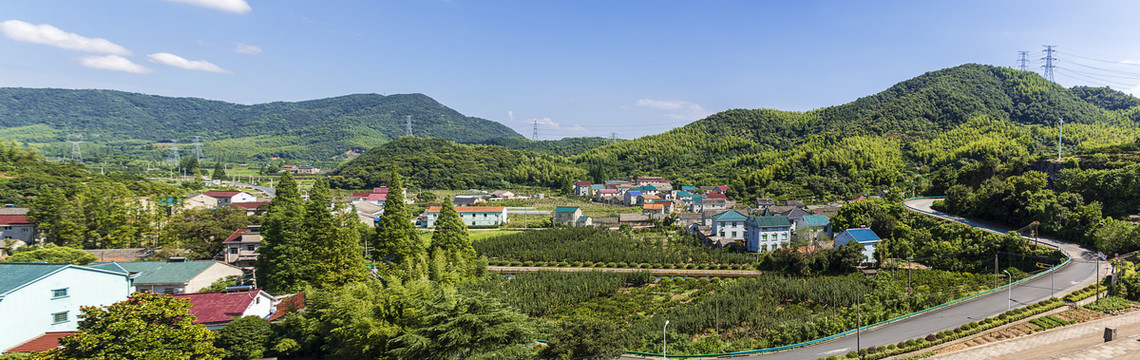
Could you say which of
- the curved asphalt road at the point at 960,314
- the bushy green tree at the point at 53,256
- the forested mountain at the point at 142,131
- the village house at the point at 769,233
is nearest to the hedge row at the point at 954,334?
the curved asphalt road at the point at 960,314

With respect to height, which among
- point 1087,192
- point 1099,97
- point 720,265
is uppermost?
point 1099,97

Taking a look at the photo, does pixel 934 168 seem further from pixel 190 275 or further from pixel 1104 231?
pixel 190 275

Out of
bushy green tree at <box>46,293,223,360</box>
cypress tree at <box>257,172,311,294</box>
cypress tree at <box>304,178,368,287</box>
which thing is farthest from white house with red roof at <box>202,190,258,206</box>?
bushy green tree at <box>46,293,223,360</box>

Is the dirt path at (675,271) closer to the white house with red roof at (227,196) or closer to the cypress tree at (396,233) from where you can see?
the cypress tree at (396,233)

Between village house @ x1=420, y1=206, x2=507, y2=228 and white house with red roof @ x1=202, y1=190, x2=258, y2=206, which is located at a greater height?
white house with red roof @ x1=202, y1=190, x2=258, y2=206

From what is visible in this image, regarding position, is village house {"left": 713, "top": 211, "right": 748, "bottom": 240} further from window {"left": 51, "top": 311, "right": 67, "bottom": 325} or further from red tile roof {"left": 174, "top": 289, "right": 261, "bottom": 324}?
window {"left": 51, "top": 311, "right": 67, "bottom": 325}

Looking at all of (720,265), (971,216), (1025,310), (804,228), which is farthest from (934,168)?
(1025,310)

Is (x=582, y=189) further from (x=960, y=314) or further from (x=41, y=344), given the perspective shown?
(x=41, y=344)

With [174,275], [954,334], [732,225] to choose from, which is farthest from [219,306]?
[732,225]
